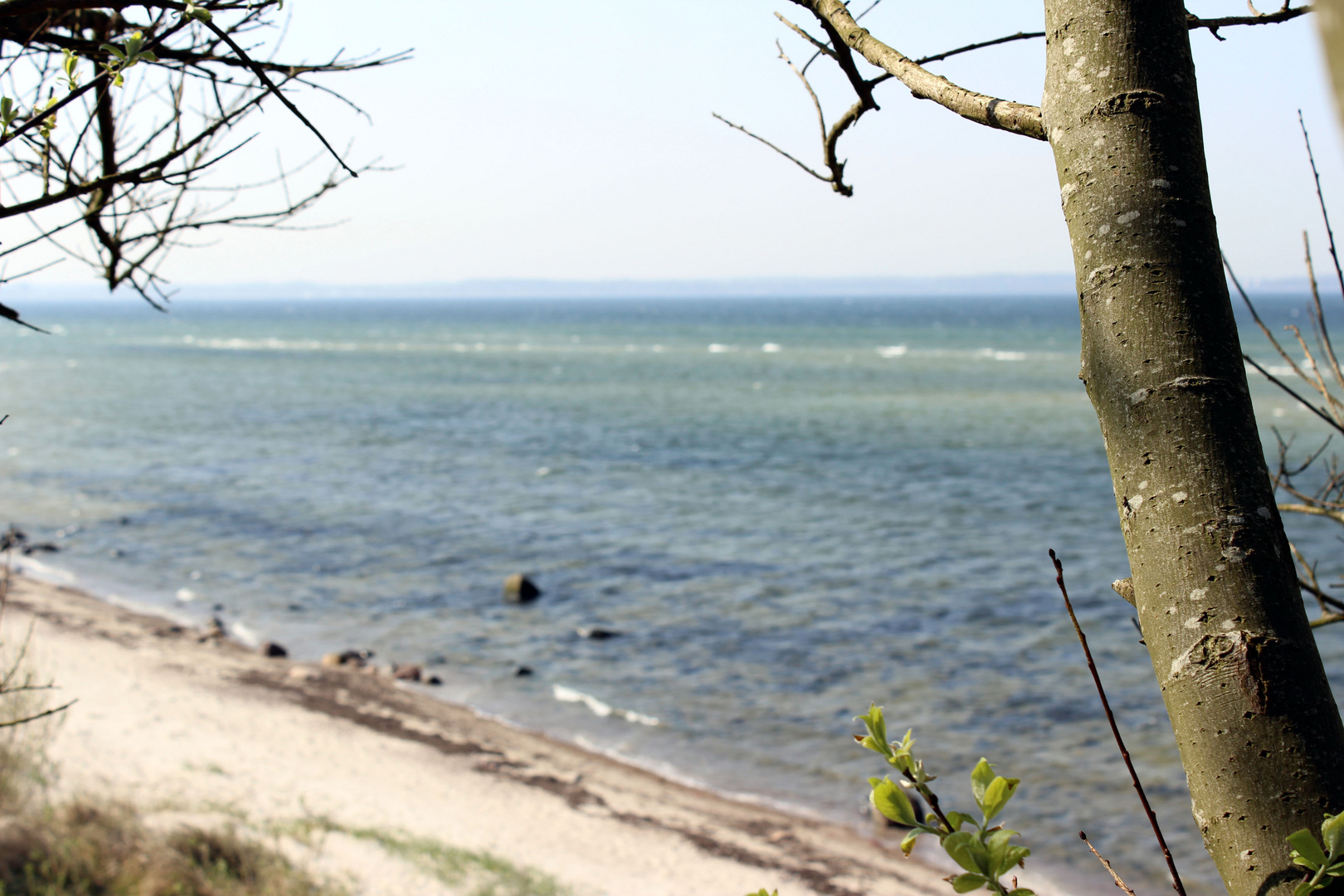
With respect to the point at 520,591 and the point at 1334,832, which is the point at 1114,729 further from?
the point at 520,591

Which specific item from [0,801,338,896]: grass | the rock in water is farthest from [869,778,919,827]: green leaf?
the rock in water

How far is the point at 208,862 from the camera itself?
6355 mm

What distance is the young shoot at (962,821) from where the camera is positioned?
2.72 ft

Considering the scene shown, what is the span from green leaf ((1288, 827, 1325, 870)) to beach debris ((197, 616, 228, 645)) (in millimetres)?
15998

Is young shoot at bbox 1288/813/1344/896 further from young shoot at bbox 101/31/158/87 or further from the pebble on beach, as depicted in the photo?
the pebble on beach

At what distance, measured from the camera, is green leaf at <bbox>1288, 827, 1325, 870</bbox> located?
0.75 meters

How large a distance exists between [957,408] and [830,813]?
3556cm

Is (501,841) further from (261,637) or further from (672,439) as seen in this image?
(672,439)

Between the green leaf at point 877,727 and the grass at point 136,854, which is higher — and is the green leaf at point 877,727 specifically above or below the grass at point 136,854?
above

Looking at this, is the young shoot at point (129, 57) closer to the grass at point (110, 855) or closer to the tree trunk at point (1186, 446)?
the tree trunk at point (1186, 446)

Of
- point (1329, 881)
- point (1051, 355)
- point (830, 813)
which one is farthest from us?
point (1051, 355)

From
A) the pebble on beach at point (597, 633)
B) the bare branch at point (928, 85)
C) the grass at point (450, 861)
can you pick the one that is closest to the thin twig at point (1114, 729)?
the bare branch at point (928, 85)

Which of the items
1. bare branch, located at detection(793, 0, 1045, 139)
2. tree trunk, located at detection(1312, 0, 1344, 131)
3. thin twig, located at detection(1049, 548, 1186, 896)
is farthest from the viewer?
bare branch, located at detection(793, 0, 1045, 139)

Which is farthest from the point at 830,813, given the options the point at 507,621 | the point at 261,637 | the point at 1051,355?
the point at 1051,355
